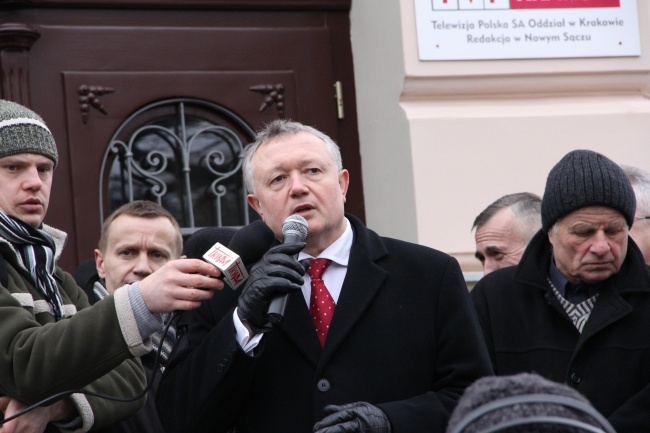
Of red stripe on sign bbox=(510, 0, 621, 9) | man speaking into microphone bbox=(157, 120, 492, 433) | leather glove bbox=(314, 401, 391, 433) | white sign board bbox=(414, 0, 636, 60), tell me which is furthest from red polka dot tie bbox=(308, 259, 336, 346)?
red stripe on sign bbox=(510, 0, 621, 9)

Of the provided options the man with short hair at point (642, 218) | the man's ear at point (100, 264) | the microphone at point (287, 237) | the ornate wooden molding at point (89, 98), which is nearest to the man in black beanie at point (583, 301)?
the man with short hair at point (642, 218)

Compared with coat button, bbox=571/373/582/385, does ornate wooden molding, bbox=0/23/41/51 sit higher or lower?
higher

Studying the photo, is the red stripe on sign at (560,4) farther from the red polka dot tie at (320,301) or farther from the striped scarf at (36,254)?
the striped scarf at (36,254)

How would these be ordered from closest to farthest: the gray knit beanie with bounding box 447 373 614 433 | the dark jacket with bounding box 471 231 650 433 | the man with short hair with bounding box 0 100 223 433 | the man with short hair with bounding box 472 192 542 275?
the gray knit beanie with bounding box 447 373 614 433
the man with short hair with bounding box 0 100 223 433
the dark jacket with bounding box 471 231 650 433
the man with short hair with bounding box 472 192 542 275

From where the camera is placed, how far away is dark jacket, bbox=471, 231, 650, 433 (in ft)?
13.6

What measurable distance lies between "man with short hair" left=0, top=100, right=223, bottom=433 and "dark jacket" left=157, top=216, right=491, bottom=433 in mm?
200

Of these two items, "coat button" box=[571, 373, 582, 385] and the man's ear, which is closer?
"coat button" box=[571, 373, 582, 385]

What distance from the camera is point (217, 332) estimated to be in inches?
144

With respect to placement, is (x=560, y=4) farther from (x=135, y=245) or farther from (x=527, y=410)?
(x=527, y=410)

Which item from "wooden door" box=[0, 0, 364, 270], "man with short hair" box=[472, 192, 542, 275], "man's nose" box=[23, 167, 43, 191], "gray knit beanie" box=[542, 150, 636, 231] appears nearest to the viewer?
"man's nose" box=[23, 167, 43, 191]

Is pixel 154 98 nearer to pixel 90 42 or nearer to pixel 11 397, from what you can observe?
pixel 90 42

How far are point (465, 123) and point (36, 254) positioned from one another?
2.76 m

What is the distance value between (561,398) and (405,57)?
4153mm

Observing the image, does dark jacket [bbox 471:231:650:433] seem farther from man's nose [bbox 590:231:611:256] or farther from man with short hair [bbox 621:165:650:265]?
man with short hair [bbox 621:165:650:265]
